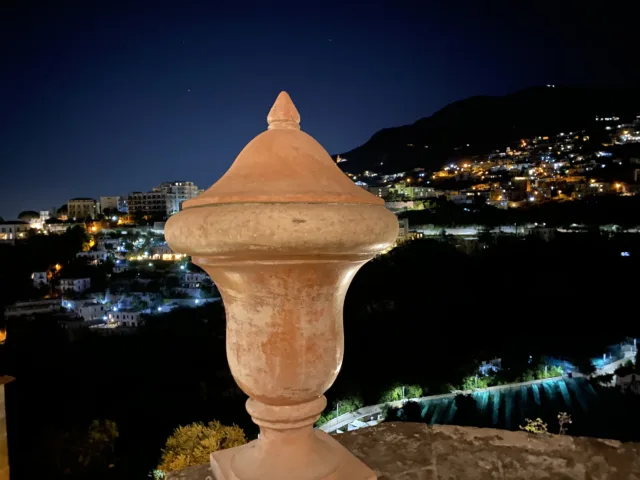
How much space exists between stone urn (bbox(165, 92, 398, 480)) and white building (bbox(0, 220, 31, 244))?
63.0 meters

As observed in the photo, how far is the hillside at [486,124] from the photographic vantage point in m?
113

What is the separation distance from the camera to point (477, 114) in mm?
143500

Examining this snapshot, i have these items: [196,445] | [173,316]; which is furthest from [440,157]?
[196,445]

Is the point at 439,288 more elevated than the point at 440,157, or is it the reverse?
the point at 440,157

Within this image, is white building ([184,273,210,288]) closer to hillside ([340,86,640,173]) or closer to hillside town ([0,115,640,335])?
hillside town ([0,115,640,335])

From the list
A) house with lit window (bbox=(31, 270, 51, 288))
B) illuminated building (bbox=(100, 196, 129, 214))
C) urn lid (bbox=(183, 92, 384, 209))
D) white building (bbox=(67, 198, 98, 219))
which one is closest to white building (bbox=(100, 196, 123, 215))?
illuminated building (bbox=(100, 196, 129, 214))

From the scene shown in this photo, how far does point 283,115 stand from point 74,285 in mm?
41763

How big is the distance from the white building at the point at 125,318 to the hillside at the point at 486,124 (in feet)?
285

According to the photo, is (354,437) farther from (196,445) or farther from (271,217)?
(196,445)

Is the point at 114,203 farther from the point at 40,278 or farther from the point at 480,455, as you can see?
the point at 480,455

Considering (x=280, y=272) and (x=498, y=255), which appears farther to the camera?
(x=498, y=255)

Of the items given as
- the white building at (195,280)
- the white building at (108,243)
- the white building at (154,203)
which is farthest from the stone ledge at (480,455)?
the white building at (154,203)

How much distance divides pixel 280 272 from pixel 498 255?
42166mm

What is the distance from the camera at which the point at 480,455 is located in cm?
211
